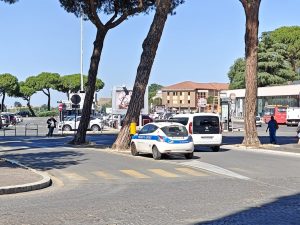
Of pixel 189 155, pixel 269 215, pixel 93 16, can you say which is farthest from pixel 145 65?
pixel 269 215

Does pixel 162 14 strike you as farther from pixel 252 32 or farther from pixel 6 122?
pixel 6 122

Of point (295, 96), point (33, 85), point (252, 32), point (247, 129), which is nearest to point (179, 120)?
point (247, 129)

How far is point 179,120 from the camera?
2852cm

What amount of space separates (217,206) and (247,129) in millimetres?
20195

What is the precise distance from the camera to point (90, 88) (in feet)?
115

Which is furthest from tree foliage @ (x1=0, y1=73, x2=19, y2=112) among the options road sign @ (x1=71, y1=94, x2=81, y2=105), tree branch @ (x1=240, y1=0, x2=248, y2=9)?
tree branch @ (x1=240, y1=0, x2=248, y2=9)

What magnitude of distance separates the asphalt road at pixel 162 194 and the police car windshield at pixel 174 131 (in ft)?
4.11

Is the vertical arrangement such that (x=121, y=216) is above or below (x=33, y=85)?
below

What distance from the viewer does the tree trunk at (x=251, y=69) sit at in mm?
30844

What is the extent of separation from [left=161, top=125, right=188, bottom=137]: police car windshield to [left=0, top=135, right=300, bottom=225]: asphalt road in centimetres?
125

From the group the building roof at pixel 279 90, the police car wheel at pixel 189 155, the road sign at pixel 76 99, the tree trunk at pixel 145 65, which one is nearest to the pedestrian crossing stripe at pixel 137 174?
the police car wheel at pixel 189 155

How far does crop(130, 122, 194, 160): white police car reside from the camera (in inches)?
920

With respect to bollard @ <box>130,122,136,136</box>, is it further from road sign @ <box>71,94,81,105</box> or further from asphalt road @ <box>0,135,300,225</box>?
road sign @ <box>71,94,81,105</box>

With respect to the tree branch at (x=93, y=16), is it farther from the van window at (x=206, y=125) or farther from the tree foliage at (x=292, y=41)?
the tree foliage at (x=292, y=41)
